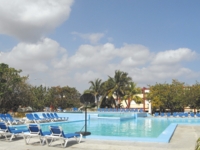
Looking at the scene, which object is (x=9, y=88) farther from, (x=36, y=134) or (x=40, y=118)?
(x=36, y=134)

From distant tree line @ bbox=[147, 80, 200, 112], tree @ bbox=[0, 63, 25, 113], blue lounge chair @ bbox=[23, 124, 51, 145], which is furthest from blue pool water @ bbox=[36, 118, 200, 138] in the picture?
distant tree line @ bbox=[147, 80, 200, 112]

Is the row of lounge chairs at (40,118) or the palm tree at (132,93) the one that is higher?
the palm tree at (132,93)

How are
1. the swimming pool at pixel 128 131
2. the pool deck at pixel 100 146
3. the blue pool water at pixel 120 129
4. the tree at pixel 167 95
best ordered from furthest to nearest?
the tree at pixel 167 95 < the blue pool water at pixel 120 129 < the swimming pool at pixel 128 131 < the pool deck at pixel 100 146

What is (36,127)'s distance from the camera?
33.6 ft

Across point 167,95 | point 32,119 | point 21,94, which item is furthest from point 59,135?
point 167,95

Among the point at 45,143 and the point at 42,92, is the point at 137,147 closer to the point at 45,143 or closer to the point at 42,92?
the point at 45,143

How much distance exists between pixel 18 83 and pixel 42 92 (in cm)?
1443

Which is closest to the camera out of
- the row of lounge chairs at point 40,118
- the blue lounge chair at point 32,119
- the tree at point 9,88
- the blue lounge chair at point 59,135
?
the blue lounge chair at point 59,135

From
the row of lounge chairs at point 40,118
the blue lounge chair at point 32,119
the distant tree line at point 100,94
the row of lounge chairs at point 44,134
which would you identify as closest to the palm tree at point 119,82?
the distant tree line at point 100,94

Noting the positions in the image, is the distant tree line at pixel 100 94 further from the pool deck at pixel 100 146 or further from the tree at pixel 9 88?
the pool deck at pixel 100 146

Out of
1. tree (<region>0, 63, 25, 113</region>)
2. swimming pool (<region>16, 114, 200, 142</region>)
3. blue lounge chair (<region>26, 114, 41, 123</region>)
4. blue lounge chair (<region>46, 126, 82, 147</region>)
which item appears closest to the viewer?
blue lounge chair (<region>46, 126, 82, 147</region>)

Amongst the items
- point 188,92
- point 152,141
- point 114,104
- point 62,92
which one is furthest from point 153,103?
point 152,141

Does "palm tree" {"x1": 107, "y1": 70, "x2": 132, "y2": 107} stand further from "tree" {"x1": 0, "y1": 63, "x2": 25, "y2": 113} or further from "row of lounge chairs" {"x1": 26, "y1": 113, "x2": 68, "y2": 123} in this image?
"row of lounge chairs" {"x1": 26, "y1": 113, "x2": 68, "y2": 123}

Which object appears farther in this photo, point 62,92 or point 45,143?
point 62,92
